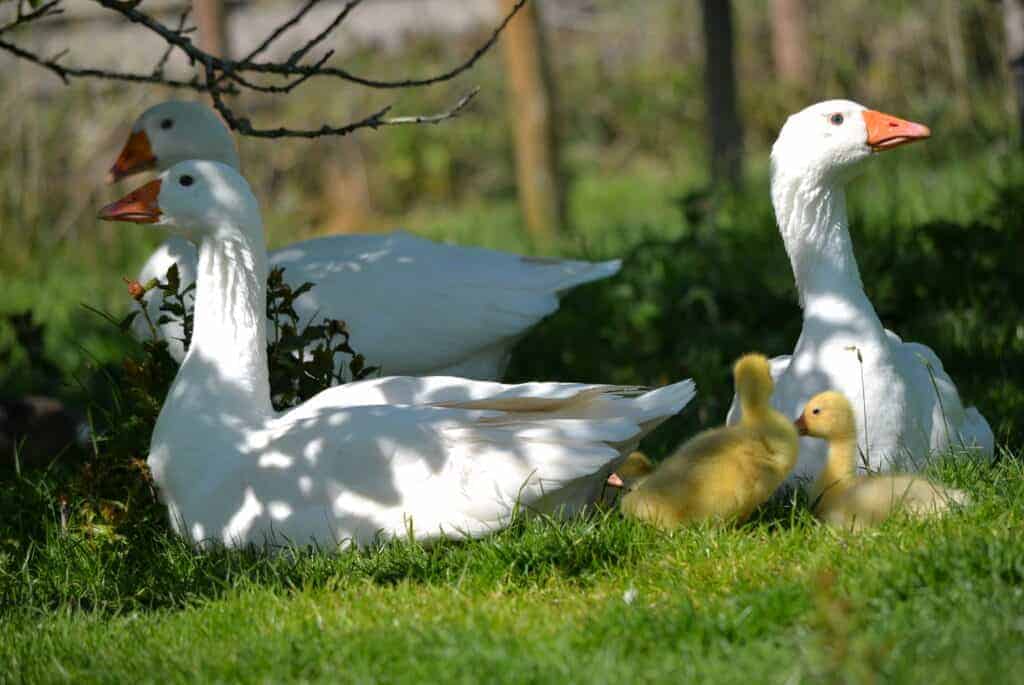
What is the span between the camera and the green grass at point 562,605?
3.19 metres

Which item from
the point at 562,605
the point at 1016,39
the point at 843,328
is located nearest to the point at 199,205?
the point at 562,605

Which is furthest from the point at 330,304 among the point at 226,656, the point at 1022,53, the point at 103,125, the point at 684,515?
the point at 103,125

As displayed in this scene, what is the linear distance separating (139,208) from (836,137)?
2.60m

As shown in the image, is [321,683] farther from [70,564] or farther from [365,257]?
[365,257]

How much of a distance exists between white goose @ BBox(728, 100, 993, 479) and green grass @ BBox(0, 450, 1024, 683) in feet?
1.02

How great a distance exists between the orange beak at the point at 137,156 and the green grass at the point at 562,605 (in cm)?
300

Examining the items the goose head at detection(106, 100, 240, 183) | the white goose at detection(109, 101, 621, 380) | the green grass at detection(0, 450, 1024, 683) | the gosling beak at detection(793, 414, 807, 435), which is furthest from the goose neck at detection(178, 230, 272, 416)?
the goose head at detection(106, 100, 240, 183)

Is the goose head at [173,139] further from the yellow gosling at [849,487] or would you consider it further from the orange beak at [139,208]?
the yellow gosling at [849,487]

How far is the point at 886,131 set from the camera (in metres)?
4.89

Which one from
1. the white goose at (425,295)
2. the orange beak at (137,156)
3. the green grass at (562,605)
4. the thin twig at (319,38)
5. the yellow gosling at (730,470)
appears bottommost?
the green grass at (562,605)

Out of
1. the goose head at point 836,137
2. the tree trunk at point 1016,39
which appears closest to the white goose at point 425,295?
the goose head at point 836,137

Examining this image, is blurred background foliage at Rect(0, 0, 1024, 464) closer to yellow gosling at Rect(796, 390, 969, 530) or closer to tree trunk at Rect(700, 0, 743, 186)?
tree trunk at Rect(700, 0, 743, 186)

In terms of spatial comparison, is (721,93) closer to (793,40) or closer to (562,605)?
(562,605)

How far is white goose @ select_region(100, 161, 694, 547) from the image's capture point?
442cm
